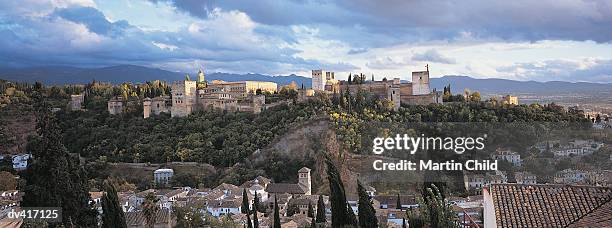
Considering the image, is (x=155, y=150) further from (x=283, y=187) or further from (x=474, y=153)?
(x=474, y=153)

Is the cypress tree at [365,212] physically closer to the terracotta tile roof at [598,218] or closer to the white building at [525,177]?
the terracotta tile roof at [598,218]

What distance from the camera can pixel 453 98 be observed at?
40.6 meters

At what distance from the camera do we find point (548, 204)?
5594mm

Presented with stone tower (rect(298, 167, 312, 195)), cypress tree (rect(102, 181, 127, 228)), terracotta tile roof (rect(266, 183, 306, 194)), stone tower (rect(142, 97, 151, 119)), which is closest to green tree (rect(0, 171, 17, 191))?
terracotta tile roof (rect(266, 183, 306, 194))

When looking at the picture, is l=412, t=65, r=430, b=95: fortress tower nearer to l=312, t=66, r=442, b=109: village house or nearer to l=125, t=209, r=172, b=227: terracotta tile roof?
l=312, t=66, r=442, b=109: village house

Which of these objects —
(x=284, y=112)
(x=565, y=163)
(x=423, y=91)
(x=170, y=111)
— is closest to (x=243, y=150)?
(x=284, y=112)

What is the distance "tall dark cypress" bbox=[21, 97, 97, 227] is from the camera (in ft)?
34.0

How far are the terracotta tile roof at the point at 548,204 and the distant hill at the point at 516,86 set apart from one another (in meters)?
27.4

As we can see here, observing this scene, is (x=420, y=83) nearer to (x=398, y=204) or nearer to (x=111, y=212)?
(x=398, y=204)

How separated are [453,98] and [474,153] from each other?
31.4 m

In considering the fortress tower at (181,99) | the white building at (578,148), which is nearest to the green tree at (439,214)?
the white building at (578,148)

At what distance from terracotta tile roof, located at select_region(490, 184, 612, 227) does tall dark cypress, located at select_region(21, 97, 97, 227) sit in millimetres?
7698

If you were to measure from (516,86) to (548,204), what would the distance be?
130 ft

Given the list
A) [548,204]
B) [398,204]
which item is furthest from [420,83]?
[548,204]
